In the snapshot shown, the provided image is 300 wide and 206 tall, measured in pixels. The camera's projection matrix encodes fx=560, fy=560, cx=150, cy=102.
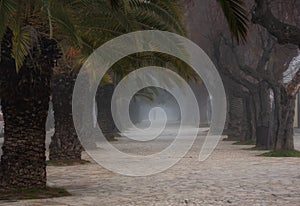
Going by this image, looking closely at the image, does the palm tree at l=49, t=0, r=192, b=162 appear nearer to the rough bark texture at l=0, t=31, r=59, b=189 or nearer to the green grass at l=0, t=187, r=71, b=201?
the rough bark texture at l=0, t=31, r=59, b=189

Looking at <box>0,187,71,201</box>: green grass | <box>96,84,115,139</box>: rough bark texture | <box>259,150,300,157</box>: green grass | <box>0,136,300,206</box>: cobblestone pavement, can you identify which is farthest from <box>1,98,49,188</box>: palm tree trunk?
<box>96,84,115,139</box>: rough bark texture

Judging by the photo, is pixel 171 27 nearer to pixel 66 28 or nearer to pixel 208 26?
pixel 66 28

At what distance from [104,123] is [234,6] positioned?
86.5 feet

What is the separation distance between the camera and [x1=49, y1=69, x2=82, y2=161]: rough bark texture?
55.8 feet

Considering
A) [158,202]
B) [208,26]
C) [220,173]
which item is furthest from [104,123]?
[158,202]

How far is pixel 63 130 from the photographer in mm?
16969

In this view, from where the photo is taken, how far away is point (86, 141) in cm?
2161

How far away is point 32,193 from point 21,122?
1.31 meters

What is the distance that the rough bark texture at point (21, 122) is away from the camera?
33.6ft

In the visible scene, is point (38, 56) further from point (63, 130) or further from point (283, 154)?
point (283, 154)

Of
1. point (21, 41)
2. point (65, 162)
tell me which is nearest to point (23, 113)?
point (21, 41)

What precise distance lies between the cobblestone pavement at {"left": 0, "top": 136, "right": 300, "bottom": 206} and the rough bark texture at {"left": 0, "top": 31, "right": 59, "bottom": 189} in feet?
3.07

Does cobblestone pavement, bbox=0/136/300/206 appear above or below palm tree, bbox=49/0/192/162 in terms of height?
below

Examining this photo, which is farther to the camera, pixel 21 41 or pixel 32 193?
pixel 32 193
